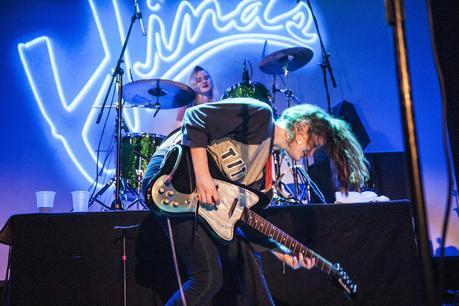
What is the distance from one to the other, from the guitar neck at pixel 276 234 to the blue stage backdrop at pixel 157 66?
3421mm

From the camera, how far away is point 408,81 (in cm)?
111

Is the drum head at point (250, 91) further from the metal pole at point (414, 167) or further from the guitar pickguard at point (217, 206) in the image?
the metal pole at point (414, 167)

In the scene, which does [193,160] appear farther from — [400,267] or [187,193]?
[400,267]

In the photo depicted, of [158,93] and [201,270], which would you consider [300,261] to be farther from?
[158,93]

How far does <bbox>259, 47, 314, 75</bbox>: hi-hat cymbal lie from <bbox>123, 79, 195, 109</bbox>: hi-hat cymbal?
3.50 feet

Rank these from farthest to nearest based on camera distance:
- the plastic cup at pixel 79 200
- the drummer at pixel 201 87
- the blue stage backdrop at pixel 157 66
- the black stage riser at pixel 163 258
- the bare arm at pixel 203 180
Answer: the drummer at pixel 201 87 → the blue stage backdrop at pixel 157 66 → the plastic cup at pixel 79 200 → the black stage riser at pixel 163 258 → the bare arm at pixel 203 180

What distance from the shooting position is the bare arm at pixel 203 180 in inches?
96.9

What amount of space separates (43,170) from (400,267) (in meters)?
4.59

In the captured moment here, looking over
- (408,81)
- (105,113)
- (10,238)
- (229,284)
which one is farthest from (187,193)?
(105,113)

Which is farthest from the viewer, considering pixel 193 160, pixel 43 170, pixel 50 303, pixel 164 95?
pixel 43 170

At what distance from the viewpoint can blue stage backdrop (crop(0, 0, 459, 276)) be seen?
5.88 meters

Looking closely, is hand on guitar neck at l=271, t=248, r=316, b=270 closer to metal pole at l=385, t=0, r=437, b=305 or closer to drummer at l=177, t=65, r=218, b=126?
metal pole at l=385, t=0, r=437, b=305

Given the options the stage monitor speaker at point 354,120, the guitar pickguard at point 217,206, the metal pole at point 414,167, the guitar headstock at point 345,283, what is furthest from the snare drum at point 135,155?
the metal pole at point 414,167

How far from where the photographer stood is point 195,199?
2549mm
